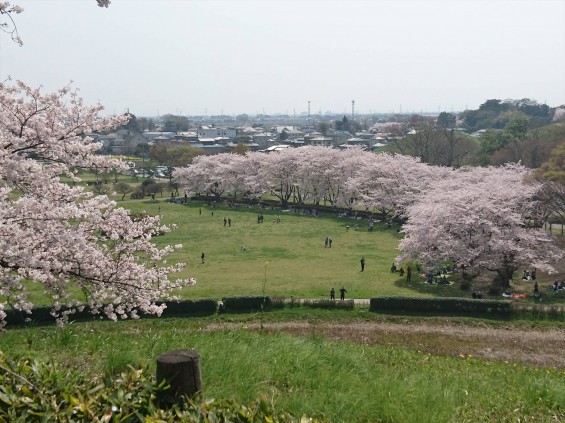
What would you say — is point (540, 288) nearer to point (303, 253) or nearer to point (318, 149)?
point (303, 253)

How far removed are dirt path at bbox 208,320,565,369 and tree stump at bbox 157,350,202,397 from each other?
11.8 m

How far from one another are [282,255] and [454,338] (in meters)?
16.0

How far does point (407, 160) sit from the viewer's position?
49812 mm

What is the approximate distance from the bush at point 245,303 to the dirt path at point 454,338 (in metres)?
1.63

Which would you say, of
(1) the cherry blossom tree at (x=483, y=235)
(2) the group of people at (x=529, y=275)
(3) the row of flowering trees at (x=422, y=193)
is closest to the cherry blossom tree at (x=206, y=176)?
(3) the row of flowering trees at (x=422, y=193)

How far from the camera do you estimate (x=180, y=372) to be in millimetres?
4406

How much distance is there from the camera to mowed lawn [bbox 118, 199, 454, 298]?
2516cm

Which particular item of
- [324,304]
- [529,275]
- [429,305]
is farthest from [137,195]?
[429,305]

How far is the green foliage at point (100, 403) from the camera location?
13.4 ft

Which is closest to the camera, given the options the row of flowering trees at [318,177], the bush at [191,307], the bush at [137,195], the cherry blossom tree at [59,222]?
the cherry blossom tree at [59,222]

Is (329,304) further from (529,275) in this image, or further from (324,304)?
(529,275)

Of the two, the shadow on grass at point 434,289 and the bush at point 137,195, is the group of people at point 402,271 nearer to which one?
the shadow on grass at point 434,289

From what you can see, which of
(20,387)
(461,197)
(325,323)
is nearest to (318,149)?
(461,197)

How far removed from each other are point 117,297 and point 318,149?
49903mm
